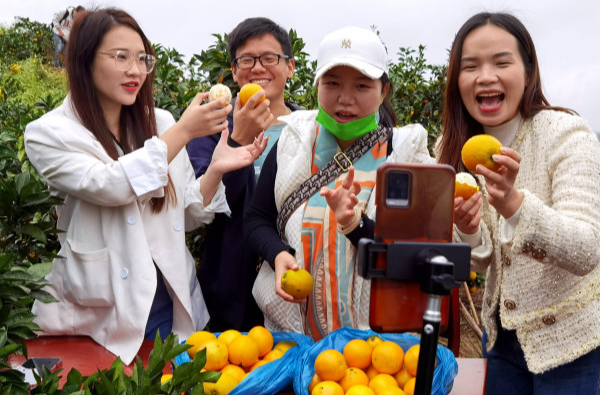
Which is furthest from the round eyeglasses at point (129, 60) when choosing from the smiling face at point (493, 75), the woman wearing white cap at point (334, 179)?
the smiling face at point (493, 75)

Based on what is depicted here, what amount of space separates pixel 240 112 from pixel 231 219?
48 cm

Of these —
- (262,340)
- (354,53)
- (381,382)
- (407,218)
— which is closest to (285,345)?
(262,340)

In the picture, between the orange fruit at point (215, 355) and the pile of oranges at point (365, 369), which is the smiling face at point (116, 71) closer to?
the orange fruit at point (215, 355)

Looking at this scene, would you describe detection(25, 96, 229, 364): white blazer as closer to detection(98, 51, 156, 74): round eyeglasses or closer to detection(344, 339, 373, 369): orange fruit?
detection(98, 51, 156, 74): round eyeglasses

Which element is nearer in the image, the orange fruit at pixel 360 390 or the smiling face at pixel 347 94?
the orange fruit at pixel 360 390

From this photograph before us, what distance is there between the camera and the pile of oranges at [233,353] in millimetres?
1716

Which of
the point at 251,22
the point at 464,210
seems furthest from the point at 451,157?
the point at 251,22

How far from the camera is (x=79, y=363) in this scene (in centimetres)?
202

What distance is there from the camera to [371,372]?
175cm

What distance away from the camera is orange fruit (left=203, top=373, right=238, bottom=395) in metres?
1.67

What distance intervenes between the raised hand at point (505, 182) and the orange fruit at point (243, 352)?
829mm

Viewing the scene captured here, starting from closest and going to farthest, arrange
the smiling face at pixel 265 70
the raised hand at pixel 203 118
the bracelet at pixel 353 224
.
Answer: the bracelet at pixel 353 224
the raised hand at pixel 203 118
the smiling face at pixel 265 70

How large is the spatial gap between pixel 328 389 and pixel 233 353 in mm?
345

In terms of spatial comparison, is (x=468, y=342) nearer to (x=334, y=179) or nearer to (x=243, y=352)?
(x=334, y=179)
